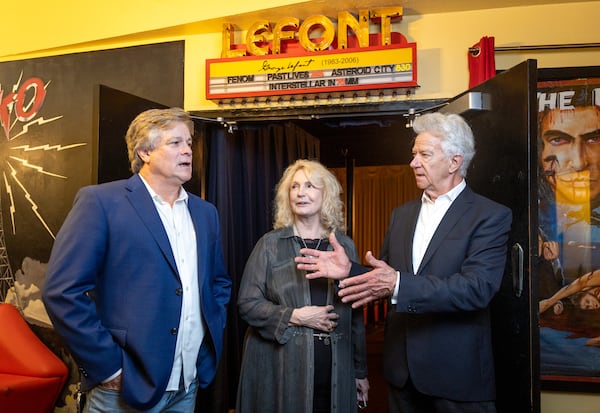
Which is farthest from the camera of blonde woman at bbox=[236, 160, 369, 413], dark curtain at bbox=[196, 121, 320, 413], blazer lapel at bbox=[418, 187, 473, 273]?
dark curtain at bbox=[196, 121, 320, 413]

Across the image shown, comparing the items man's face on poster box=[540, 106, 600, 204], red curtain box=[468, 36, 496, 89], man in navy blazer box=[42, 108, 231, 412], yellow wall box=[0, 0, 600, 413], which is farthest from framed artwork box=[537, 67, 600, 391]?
man in navy blazer box=[42, 108, 231, 412]

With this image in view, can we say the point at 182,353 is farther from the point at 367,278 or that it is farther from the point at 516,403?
the point at 516,403

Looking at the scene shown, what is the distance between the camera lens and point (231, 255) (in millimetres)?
4062

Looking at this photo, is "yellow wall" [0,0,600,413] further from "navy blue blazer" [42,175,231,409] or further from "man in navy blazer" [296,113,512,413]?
"navy blue blazer" [42,175,231,409]

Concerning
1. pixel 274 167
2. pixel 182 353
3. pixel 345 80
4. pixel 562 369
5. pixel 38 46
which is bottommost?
pixel 562 369

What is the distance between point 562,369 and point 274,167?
2529 mm

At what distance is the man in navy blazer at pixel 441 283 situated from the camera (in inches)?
83.4

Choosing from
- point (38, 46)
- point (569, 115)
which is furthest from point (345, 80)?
point (38, 46)

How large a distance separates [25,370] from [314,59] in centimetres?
306

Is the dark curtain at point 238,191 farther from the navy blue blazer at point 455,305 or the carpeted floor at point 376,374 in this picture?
the navy blue blazer at point 455,305

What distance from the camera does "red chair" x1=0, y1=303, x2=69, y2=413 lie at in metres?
3.55

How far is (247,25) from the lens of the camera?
3.84 m

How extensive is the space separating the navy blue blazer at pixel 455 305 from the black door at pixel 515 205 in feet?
0.56

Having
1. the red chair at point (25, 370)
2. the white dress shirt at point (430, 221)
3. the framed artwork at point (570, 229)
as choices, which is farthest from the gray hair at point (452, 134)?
the red chair at point (25, 370)
